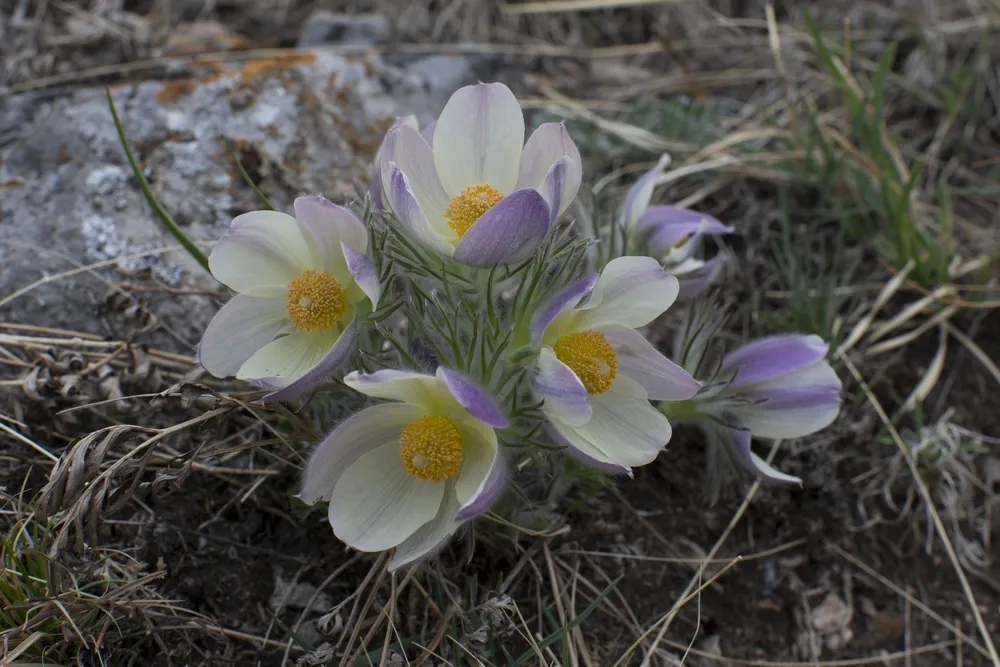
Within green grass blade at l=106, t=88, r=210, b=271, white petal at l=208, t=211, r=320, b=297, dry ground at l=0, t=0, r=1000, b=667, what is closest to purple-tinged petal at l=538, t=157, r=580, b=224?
white petal at l=208, t=211, r=320, b=297

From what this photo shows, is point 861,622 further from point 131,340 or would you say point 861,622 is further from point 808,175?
point 131,340

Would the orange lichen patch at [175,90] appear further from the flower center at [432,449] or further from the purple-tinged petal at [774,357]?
the purple-tinged petal at [774,357]

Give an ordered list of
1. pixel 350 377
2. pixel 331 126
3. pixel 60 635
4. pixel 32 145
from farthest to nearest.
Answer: pixel 331 126, pixel 32 145, pixel 60 635, pixel 350 377

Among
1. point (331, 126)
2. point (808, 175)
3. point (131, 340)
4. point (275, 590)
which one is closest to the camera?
point (275, 590)

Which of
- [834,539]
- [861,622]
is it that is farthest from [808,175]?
[861,622]

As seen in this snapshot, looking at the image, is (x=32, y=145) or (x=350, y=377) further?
(x=32, y=145)

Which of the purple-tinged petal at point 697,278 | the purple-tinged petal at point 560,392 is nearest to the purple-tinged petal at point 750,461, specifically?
the purple-tinged petal at point 697,278
